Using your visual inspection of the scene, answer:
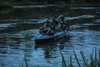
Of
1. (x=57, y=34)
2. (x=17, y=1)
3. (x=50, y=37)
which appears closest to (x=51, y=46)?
(x=50, y=37)

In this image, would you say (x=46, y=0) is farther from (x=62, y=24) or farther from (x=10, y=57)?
(x=10, y=57)

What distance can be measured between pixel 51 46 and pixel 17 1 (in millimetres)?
87119

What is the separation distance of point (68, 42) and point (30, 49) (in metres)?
4.39

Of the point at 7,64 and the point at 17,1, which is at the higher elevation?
the point at 7,64

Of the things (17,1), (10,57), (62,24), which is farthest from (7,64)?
(17,1)

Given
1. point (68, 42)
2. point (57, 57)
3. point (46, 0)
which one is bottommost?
point (46, 0)

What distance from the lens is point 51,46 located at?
1842 centimetres

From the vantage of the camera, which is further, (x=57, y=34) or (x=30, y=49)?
(x=57, y=34)

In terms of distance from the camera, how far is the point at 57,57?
14.5 metres

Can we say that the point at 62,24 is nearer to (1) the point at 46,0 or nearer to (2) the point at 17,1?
(2) the point at 17,1

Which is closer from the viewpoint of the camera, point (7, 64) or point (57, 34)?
point (7, 64)

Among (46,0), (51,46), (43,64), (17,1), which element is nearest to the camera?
(43,64)

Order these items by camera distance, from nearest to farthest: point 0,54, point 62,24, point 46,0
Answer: point 0,54, point 62,24, point 46,0

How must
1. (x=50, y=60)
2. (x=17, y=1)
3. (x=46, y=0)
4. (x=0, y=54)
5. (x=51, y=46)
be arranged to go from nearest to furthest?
(x=50, y=60) → (x=0, y=54) → (x=51, y=46) → (x=17, y=1) → (x=46, y=0)
